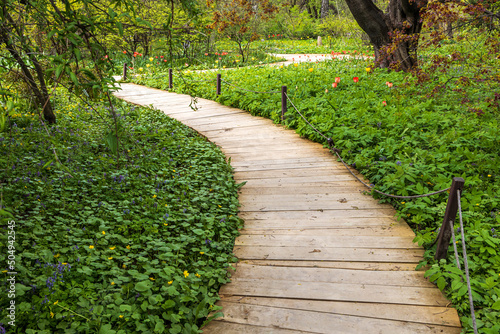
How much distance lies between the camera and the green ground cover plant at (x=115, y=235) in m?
2.70

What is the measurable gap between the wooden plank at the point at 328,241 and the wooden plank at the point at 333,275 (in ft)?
1.39

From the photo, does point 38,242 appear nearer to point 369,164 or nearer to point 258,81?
point 369,164

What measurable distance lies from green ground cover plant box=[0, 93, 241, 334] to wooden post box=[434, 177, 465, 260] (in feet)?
6.56

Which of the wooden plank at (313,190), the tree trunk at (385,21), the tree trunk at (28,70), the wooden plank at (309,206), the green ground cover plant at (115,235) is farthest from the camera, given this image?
the tree trunk at (385,21)

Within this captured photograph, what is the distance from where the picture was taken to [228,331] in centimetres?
282

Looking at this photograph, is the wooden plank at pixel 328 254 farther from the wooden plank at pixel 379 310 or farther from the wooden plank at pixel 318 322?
the wooden plank at pixel 318 322

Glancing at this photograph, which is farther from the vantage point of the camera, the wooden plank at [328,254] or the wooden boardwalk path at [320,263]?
the wooden plank at [328,254]

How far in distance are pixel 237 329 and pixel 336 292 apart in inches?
36.4

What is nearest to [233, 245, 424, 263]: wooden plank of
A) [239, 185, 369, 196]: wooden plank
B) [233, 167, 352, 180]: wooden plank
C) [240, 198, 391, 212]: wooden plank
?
[240, 198, 391, 212]: wooden plank

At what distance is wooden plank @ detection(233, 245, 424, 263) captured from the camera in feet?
11.9

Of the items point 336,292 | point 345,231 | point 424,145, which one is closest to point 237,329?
point 336,292

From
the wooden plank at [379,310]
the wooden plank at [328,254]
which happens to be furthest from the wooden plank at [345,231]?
the wooden plank at [379,310]

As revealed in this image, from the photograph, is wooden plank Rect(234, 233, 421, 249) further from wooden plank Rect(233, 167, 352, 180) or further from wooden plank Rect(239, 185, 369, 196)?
wooden plank Rect(233, 167, 352, 180)

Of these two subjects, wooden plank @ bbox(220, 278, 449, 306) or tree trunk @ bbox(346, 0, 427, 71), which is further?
tree trunk @ bbox(346, 0, 427, 71)
